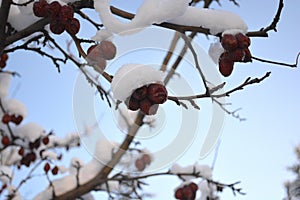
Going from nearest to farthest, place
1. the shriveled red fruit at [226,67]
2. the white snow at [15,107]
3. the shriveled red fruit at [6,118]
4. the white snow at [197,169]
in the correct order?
1. the shriveled red fruit at [226,67]
2. the shriveled red fruit at [6,118]
3. the white snow at [15,107]
4. the white snow at [197,169]

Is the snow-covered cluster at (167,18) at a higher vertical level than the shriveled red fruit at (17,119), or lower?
lower

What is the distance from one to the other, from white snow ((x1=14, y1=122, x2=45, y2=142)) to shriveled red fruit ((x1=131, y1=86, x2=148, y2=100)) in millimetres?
2060

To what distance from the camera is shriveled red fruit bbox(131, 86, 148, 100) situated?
105 centimetres

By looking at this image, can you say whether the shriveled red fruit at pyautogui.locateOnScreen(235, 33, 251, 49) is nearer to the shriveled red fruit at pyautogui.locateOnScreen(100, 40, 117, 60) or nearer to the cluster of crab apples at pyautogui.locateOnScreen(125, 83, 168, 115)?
the cluster of crab apples at pyautogui.locateOnScreen(125, 83, 168, 115)

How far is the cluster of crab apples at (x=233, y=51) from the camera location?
3.66 feet

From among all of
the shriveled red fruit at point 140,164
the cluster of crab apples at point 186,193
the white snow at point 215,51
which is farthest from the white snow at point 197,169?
the white snow at point 215,51

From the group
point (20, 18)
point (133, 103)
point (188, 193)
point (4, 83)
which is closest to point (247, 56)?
point (133, 103)

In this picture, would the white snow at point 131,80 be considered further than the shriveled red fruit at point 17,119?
No

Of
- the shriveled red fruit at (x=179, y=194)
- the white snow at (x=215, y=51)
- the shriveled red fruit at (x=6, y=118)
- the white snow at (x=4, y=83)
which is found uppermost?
the white snow at (x=4, y=83)

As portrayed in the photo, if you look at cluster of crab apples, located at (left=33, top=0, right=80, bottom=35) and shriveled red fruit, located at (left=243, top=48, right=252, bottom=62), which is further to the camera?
cluster of crab apples, located at (left=33, top=0, right=80, bottom=35)

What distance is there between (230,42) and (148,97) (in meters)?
0.30

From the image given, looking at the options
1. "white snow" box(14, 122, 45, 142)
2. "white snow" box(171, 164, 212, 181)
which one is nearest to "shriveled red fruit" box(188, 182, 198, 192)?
"white snow" box(171, 164, 212, 181)

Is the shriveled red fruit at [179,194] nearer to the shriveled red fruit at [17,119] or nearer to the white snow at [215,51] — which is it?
the shriveled red fruit at [17,119]

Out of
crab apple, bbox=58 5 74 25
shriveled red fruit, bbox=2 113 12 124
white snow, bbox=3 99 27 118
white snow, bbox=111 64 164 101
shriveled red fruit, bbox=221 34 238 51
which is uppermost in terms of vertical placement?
white snow, bbox=3 99 27 118
